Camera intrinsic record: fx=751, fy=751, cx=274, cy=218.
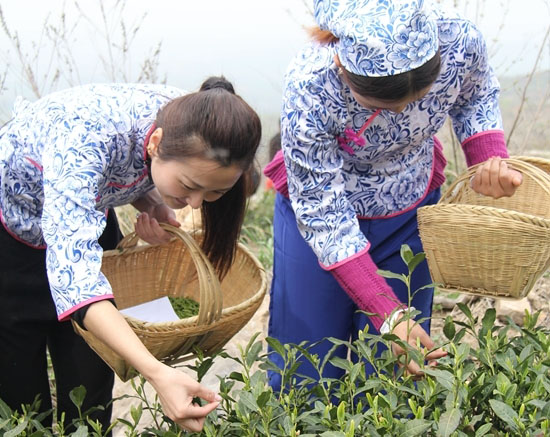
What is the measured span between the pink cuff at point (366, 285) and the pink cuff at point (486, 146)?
1.55 feet

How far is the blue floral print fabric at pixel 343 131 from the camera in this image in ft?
5.66

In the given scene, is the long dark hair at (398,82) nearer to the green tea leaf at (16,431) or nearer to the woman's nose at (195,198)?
the woman's nose at (195,198)

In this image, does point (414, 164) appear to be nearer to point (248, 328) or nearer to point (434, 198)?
point (434, 198)

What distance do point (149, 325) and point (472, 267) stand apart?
719mm

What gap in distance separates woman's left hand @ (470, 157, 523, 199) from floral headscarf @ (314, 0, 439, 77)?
14.0 inches

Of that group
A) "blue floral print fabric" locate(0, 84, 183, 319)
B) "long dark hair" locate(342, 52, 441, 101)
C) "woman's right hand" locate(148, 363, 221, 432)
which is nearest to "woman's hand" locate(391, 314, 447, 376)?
"woman's right hand" locate(148, 363, 221, 432)

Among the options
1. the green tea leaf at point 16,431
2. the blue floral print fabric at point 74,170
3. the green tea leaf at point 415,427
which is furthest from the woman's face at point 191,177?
the green tea leaf at point 415,427

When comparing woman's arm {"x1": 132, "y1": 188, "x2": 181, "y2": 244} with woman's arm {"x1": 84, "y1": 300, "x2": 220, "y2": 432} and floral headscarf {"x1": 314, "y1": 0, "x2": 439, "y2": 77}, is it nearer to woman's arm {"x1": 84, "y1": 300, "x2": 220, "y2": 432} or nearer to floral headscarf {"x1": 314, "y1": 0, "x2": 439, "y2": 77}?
woman's arm {"x1": 84, "y1": 300, "x2": 220, "y2": 432}

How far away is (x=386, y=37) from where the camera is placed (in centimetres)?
152

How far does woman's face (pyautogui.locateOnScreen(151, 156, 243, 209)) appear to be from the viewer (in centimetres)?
160

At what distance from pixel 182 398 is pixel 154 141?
2.05ft

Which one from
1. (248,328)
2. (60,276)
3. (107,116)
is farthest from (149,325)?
(248,328)

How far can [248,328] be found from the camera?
3.37m

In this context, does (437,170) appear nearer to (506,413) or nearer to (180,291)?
(180,291)
